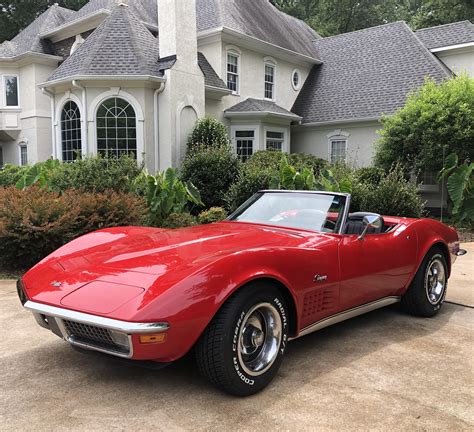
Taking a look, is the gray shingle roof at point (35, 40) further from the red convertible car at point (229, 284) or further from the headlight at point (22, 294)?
the headlight at point (22, 294)

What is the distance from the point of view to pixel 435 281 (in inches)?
198

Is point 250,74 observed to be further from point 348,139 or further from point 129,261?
point 129,261

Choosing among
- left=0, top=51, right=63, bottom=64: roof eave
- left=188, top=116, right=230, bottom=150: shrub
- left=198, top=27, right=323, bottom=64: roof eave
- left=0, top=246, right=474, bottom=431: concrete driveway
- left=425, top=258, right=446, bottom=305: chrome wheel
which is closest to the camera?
left=0, top=246, right=474, bottom=431: concrete driveway

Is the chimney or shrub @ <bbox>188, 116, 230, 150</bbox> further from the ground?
the chimney

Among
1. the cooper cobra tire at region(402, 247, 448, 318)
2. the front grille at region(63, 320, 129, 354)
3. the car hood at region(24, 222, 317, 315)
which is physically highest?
the car hood at region(24, 222, 317, 315)

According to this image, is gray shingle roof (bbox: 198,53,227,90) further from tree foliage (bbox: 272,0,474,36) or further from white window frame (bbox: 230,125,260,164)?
tree foliage (bbox: 272,0,474,36)

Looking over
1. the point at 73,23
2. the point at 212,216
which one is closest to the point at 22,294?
the point at 212,216

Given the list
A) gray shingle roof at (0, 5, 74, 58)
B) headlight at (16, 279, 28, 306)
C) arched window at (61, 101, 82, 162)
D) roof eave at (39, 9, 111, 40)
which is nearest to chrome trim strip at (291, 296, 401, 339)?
headlight at (16, 279, 28, 306)

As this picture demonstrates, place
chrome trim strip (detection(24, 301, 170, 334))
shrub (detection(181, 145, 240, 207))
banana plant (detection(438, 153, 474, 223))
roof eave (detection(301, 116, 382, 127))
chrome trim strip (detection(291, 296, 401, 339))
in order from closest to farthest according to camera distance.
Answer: chrome trim strip (detection(24, 301, 170, 334)), chrome trim strip (detection(291, 296, 401, 339)), banana plant (detection(438, 153, 474, 223)), shrub (detection(181, 145, 240, 207)), roof eave (detection(301, 116, 382, 127))

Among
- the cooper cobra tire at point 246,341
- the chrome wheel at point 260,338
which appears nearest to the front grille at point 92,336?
the cooper cobra tire at point 246,341

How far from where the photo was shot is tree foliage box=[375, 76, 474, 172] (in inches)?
509

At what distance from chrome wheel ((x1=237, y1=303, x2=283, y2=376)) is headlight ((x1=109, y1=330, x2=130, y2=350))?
0.73m

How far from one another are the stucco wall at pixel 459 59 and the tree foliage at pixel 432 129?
6291 millimetres

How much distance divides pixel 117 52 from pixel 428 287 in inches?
501
